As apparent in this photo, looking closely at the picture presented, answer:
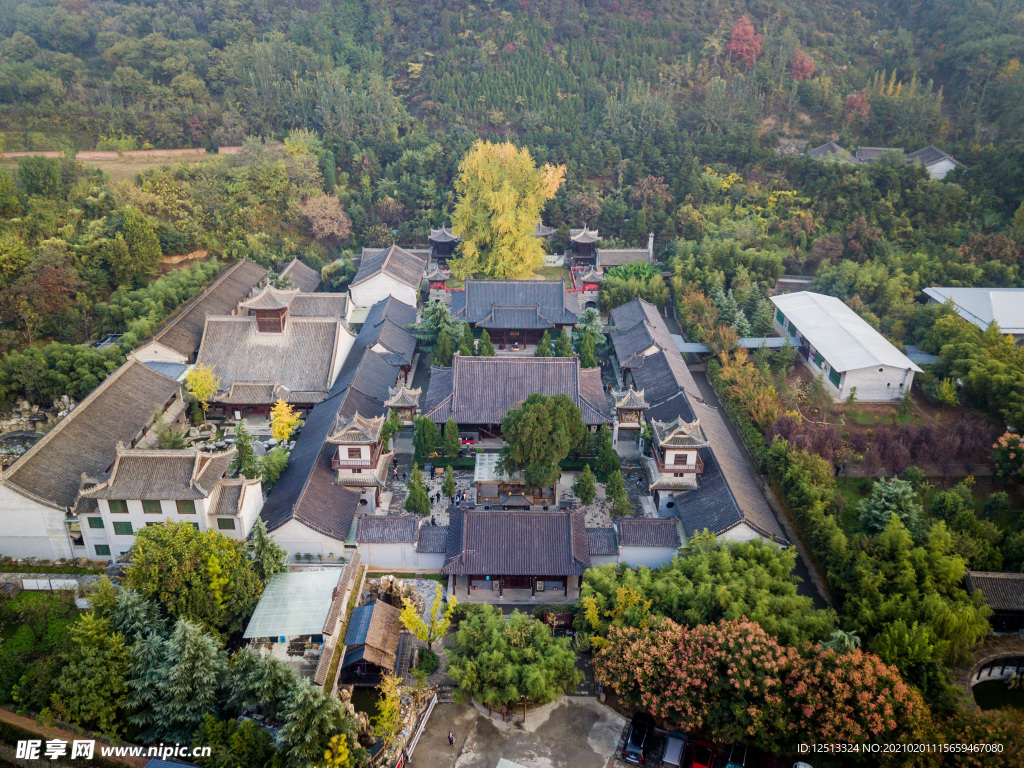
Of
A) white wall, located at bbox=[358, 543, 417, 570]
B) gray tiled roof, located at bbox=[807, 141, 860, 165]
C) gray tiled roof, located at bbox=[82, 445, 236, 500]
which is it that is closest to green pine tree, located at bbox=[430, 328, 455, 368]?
white wall, located at bbox=[358, 543, 417, 570]

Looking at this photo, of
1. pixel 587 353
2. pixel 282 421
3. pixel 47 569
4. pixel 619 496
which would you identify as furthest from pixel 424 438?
pixel 47 569

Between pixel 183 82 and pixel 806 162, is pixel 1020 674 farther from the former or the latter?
pixel 183 82

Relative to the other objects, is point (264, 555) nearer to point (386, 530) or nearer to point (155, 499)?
point (386, 530)

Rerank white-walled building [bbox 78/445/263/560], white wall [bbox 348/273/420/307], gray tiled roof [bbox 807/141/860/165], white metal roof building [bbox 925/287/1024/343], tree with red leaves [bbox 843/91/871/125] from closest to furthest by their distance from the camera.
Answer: white-walled building [bbox 78/445/263/560] < white metal roof building [bbox 925/287/1024/343] < white wall [bbox 348/273/420/307] < gray tiled roof [bbox 807/141/860/165] < tree with red leaves [bbox 843/91/871/125]

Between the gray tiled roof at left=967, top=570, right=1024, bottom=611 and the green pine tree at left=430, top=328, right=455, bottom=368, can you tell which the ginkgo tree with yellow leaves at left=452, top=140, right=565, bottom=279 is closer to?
the green pine tree at left=430, top=328, right=455, bottom=368

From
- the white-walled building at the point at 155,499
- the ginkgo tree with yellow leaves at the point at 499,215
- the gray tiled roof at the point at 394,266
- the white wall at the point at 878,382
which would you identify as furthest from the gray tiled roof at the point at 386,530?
the ginkgo tree with yellow leaves at the point at 499,215

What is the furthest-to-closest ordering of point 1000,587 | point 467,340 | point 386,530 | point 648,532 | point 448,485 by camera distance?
point 467,340
point 448,485
point 386,530
point 648,532
point 1000,587
